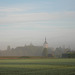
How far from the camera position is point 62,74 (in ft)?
99.1

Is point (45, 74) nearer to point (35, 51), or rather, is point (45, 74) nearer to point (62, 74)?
point (62, 74)

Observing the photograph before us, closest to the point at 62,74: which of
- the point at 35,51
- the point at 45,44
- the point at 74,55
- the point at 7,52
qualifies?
the point at 74,55

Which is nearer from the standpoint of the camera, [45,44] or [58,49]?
[58,49]

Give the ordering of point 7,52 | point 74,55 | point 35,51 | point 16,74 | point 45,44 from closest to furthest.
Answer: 1. point 16,74
2. point 74,55
3. point 7,52
4. point 35,51
5. point 45,44

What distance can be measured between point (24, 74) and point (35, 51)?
132 meters

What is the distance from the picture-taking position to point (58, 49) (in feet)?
543

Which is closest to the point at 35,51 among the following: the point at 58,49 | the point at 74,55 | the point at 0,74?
the point at 58,49

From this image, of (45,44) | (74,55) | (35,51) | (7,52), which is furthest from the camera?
(45,44)

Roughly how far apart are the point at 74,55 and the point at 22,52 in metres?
48.2

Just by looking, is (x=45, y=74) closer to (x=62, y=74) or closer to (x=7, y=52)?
(x=62, y=74)

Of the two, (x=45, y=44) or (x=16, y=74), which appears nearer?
(x=16, y=74)

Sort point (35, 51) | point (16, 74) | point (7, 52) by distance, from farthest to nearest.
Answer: point (35, 51)
point (7, 52)
point (16, 74)

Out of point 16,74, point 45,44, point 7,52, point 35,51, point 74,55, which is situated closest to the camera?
point 16,74

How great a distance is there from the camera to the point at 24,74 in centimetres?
3011
